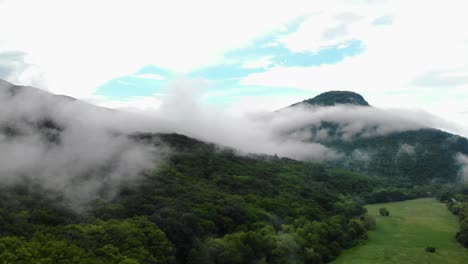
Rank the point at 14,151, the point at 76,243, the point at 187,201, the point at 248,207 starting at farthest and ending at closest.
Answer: the point at 14,151, the point at 248,207, the point at 187,201, the point at 76,243

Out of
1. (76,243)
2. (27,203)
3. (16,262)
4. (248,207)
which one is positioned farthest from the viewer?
(248,207)

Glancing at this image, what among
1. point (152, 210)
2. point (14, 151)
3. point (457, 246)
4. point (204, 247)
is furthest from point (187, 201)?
point (457, 246)

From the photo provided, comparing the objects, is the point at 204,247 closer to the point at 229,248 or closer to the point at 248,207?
the point at 229,248

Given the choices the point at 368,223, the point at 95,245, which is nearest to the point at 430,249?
the point at 368,223

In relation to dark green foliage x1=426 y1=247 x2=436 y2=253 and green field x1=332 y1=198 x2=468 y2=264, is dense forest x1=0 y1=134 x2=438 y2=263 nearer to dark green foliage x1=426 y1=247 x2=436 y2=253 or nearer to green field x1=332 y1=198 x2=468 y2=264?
green field x1=332 y1=198 x2=468 y2=264

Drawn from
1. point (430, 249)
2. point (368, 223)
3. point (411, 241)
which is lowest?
point (411, 241)

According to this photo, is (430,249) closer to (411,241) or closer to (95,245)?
(411,241)

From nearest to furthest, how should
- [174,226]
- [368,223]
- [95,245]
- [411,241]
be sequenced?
[95,245] < [174,226] < [411,241] < [368,223]
